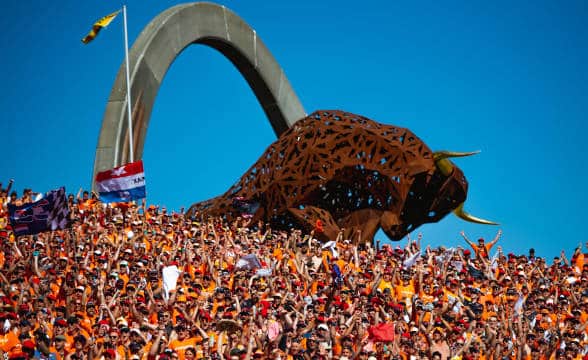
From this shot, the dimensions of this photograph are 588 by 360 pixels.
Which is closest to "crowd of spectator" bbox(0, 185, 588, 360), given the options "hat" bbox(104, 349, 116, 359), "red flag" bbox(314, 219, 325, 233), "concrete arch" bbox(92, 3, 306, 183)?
"hat" bbox(104, 349, 116, 359)

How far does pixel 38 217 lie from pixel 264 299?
5.83 meters

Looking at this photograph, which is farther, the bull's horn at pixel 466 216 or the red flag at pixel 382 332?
the bull's horn at pixel 466 216

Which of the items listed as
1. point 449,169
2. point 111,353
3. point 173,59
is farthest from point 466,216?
point 111,353

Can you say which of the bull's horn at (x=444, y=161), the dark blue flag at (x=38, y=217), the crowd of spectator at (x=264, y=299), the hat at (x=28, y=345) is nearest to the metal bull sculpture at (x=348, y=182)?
the bull's horn at (x=444, y=161)

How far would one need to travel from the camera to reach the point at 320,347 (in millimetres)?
14062

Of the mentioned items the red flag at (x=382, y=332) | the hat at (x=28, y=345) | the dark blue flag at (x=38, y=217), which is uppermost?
the dark blue flag at (x=38, y=217)

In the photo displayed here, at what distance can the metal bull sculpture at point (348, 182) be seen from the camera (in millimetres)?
27828

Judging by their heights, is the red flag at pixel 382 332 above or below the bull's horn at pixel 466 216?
below

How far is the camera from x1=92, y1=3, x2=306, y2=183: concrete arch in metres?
32.6

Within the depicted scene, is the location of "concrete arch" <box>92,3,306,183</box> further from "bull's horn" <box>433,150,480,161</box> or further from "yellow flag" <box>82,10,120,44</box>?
"bull's horn" <box>433,150,480,161</box>

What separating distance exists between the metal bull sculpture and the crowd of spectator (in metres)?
3.56

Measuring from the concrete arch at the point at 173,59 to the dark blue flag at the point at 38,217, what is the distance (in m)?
10.7

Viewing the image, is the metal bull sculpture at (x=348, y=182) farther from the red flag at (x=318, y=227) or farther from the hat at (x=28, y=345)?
the hat at (x=28, y=345)

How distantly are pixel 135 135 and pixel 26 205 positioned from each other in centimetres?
1288
